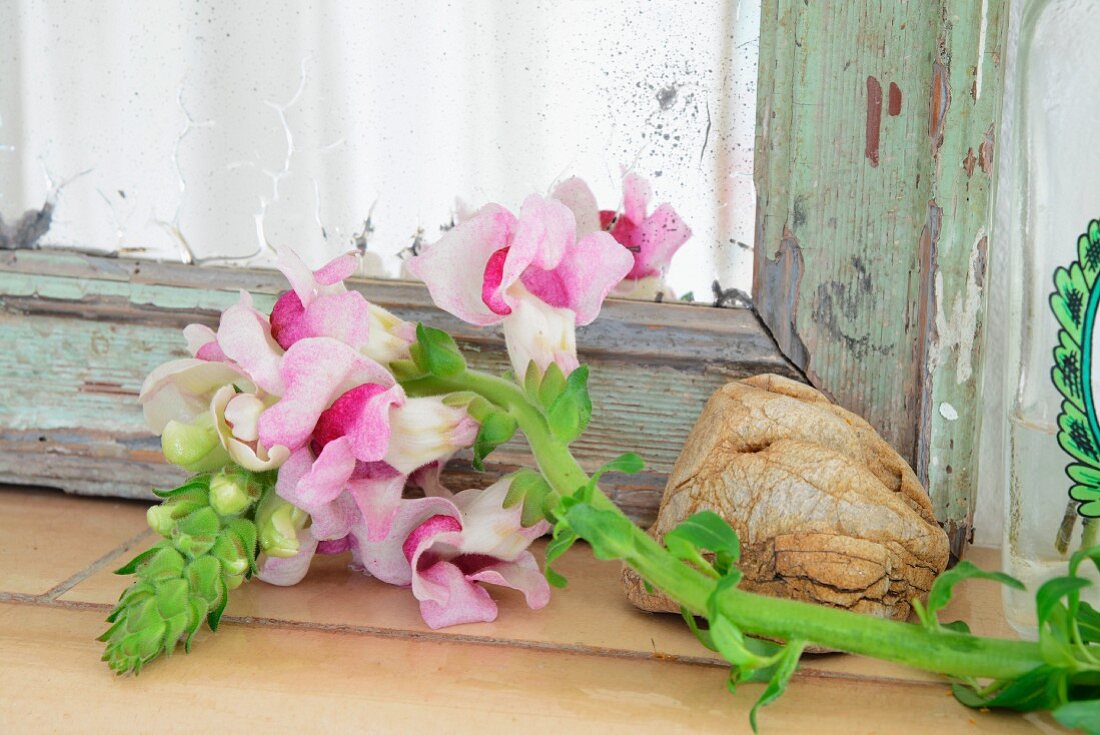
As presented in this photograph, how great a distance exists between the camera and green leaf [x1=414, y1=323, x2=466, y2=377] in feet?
1.51

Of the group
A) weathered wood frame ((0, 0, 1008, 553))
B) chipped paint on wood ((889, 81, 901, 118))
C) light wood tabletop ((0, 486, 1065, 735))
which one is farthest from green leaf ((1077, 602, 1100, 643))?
A: chipped paint on wood ((889, 81, 901, 118))

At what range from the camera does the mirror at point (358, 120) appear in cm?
56

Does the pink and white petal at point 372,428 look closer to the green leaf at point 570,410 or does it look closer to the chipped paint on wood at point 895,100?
the green leaf at point 570,410

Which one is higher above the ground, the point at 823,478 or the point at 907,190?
the point at 907,190

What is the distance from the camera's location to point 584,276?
17.9 inches

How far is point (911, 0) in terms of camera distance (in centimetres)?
54

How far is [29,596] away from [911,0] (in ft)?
1.63

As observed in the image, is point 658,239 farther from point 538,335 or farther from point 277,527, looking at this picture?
point 277,527

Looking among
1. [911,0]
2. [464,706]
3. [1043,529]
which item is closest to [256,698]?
[464,706]

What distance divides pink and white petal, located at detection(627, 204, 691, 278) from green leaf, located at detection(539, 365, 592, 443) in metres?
0.15

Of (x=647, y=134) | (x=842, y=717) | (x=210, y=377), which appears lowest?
(x=842, y=717)

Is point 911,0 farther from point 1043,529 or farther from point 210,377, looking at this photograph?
point 210,377

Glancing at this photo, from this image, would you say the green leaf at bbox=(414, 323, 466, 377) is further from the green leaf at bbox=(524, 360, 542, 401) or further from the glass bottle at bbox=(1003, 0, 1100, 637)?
the glass bottle at bbox=(1003, 0, 1100, 637)

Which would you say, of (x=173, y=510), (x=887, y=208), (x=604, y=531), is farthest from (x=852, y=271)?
(x=173, y=510)
